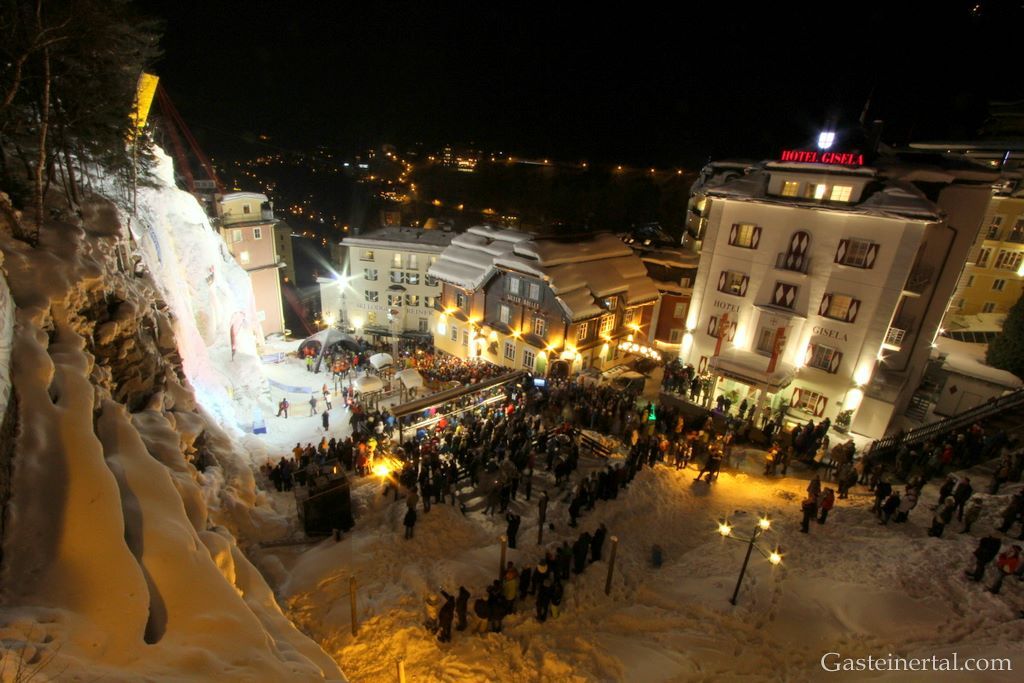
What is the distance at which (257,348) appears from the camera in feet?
123

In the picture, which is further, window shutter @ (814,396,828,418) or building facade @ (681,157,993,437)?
window shutter @ (814,396,828,418)

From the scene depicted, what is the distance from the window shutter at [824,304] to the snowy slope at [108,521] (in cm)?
2583

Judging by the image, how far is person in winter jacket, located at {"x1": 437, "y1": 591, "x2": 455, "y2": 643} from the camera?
1102 centimetres

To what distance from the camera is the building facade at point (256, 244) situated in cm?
3941

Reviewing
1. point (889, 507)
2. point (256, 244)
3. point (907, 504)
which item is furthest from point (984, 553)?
point (256, 244)

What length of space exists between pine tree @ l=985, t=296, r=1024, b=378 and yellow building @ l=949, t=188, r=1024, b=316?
4590 millimetres

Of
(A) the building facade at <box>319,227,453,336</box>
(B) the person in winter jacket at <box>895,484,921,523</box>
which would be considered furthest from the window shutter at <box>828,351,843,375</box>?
(A) the building facade at <box>319,227,453,336</box>

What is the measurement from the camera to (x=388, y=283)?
44.2 meters

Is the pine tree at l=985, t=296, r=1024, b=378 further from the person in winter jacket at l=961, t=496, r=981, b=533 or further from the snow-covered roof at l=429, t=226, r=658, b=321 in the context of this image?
the snow-covered roof at l=429, t=226, r=658, b=321

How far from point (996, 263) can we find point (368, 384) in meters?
41.9

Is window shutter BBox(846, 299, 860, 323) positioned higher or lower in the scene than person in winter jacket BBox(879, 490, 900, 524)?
higher

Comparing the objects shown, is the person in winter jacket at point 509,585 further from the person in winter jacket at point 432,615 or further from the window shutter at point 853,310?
the window shutter at point 853,310

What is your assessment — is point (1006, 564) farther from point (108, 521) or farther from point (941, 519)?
point (108, 521)

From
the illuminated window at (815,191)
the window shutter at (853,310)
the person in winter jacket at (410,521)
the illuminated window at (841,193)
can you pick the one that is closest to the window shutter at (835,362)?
the window shutter at (853,310)
